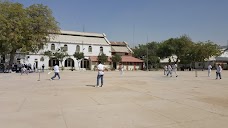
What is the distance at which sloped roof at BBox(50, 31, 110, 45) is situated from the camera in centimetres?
6688

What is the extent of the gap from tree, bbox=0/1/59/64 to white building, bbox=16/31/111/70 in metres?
17.2

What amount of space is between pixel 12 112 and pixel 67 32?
206 ft

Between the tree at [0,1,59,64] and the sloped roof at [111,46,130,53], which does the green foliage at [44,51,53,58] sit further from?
the sloped roof at [111,46,130,53]

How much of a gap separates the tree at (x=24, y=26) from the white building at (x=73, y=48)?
17207mm

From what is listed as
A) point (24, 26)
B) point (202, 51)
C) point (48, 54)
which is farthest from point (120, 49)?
point (24, 26)

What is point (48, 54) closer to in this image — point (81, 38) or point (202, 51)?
point (81, 38)

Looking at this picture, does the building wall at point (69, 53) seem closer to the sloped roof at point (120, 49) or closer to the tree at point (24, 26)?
the sloped roof at point (120, 49)

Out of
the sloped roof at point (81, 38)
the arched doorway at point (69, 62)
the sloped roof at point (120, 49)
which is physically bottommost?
the arched doorway at point (69, 62)

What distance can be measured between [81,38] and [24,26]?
29.5 metres

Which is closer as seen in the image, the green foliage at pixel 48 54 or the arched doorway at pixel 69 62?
the green foliage at pixel 48 54

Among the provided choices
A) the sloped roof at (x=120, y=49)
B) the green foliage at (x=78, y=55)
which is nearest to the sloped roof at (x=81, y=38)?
the green foliage at (x=78, y=55)

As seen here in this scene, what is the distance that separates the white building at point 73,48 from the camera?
2452 inches

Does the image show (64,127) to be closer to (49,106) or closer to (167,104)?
(49,106)

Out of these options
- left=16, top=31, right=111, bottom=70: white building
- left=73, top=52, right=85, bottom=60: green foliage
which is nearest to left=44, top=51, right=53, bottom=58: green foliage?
left=16, top=31, right=111, bottom=70: white building
